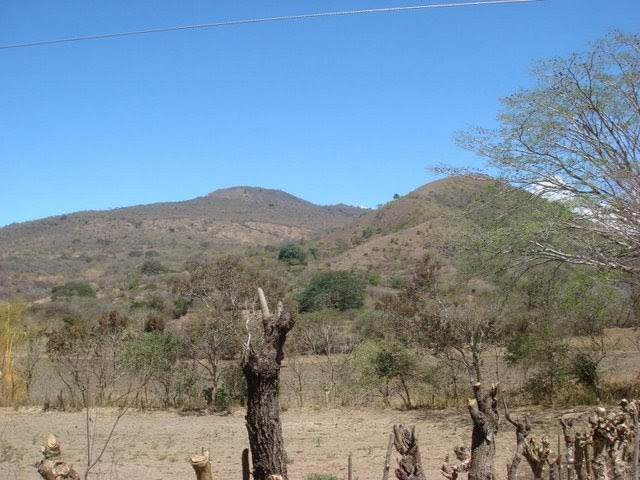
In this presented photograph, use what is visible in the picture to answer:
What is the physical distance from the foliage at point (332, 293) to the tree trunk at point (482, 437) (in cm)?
2996

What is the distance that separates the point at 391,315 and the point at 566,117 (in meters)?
6.55

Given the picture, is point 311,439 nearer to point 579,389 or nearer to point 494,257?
point 494,257

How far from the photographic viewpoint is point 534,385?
15.0m

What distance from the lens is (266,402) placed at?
5.09 meters

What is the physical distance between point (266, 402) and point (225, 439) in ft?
26.0

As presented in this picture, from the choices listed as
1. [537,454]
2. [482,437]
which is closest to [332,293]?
[537,454]

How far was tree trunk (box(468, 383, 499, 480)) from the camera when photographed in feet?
14.5

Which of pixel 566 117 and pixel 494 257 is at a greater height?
pixel 566 117

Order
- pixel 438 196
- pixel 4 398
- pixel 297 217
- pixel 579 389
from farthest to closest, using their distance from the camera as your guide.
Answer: pixel 297 217
pixel 438 196
pixel 4 398
pixel 579 389

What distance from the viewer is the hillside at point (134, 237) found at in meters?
60.8

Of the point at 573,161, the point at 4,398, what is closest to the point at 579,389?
the point at 573,161

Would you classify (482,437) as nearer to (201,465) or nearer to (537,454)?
(537,454)

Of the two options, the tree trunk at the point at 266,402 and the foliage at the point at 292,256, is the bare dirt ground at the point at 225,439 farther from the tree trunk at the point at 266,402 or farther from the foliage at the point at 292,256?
the foliage at the point at 292,256

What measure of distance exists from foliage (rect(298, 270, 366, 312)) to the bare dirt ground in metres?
19.5
